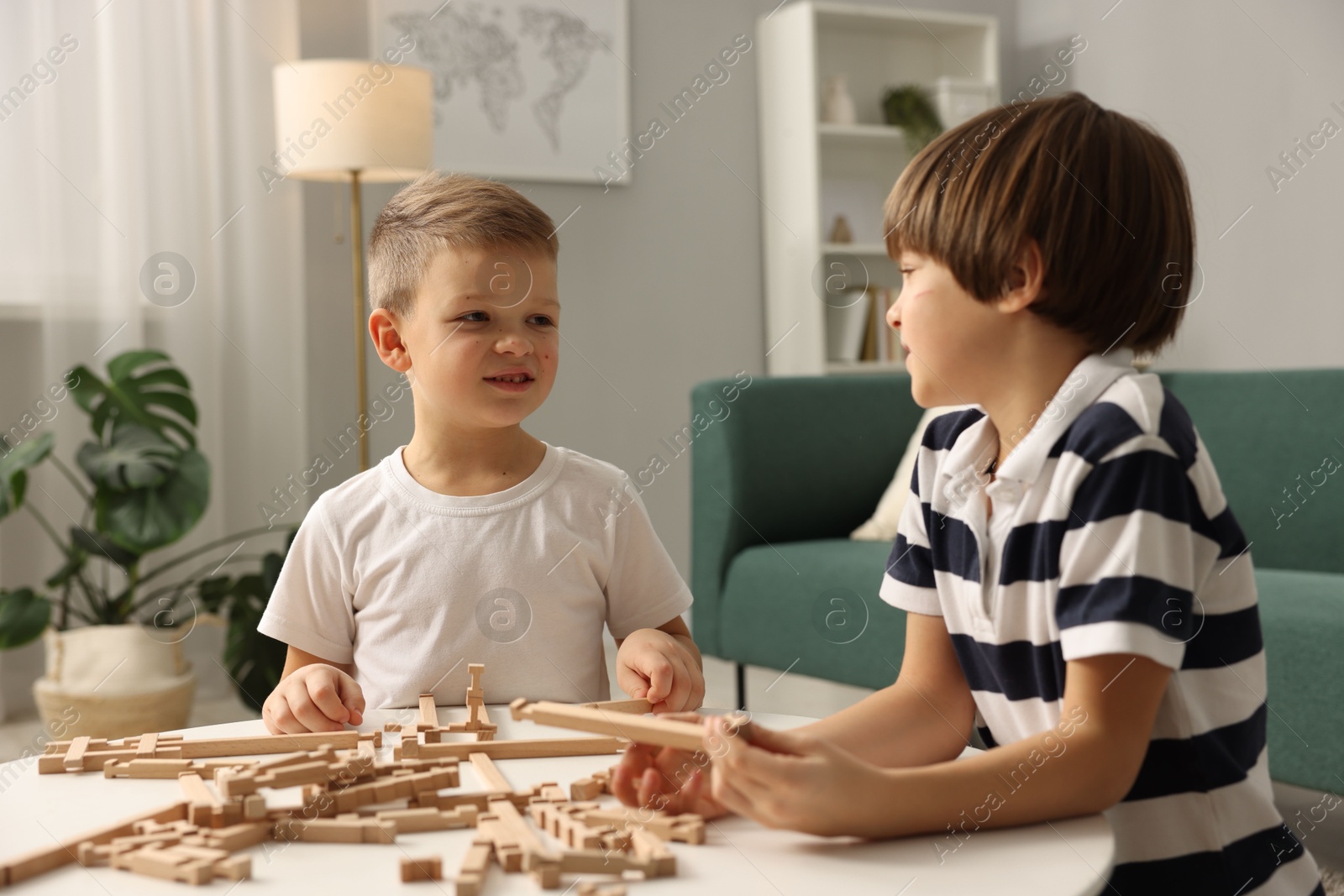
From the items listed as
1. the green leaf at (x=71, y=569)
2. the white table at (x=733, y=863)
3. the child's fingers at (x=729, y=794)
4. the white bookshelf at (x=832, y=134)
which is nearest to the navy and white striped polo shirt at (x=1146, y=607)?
the white table at (x=733, y=863)

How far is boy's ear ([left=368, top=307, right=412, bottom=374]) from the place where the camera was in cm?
121

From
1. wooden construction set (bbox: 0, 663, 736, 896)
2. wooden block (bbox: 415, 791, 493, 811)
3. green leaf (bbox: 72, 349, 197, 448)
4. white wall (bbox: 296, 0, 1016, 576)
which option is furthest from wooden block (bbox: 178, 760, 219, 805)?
white wall (bbox: 296, 0, 1016, 576)

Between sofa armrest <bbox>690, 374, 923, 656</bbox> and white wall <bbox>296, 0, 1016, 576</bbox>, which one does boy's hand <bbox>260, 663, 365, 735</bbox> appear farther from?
white wall <bbox>296, 0, 1016, 576</bbox>

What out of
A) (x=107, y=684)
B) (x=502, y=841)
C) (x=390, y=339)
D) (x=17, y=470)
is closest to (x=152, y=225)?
(x=17, y=470)

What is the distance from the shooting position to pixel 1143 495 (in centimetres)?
72

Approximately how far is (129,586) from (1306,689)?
2.53m

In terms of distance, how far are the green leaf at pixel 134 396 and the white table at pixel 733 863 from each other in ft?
7.94

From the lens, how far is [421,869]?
606 millimetres

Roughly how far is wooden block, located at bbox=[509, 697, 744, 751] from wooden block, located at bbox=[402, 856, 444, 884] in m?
0.09

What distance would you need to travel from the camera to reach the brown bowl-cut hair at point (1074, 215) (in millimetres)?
807

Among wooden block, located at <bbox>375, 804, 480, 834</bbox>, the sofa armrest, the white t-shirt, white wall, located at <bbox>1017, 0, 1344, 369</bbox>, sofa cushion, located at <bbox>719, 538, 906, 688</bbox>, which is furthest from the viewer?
A: white wall, located at <bbox>1017, 0, 1344, 369</bbox>

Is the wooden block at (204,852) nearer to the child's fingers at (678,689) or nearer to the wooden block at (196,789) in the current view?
the wooden block at (196,789)

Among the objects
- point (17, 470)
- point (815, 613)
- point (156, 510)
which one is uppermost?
point (17, 470)

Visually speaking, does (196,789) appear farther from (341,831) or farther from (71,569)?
(71,569)
